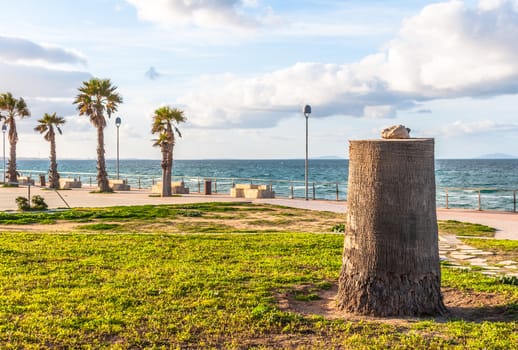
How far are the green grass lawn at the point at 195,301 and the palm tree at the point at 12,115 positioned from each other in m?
35.2

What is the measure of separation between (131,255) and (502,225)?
36.8 ft

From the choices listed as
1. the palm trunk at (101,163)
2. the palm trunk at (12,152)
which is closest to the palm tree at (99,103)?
the palm trunk at (101,163)

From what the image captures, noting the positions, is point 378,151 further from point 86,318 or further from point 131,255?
point 131,255

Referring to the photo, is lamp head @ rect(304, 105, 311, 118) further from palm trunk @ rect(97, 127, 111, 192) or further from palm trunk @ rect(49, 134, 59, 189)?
palm trunk @ rect(49, 134, 59, 189)

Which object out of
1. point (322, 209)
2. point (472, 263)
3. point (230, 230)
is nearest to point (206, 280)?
point (472, 263)

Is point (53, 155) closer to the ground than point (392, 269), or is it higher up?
higher up

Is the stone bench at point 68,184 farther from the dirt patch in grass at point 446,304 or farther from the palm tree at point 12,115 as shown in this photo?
the dirt patch in grass at point 446,304

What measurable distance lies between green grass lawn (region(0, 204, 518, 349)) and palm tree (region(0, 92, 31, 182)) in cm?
3525

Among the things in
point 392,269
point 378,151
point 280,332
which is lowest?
point 280,332

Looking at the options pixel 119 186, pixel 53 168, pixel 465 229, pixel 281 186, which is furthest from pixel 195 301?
pixel 53 168

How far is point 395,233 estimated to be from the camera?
20.7 ft

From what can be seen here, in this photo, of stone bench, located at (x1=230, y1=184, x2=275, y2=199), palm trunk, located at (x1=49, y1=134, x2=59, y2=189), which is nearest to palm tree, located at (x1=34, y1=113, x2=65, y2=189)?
palm trunk, located at (x1=49, y1=134, x2=59, y2=189)

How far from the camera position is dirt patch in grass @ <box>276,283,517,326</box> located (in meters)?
6.21

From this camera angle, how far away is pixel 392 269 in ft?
20.7
